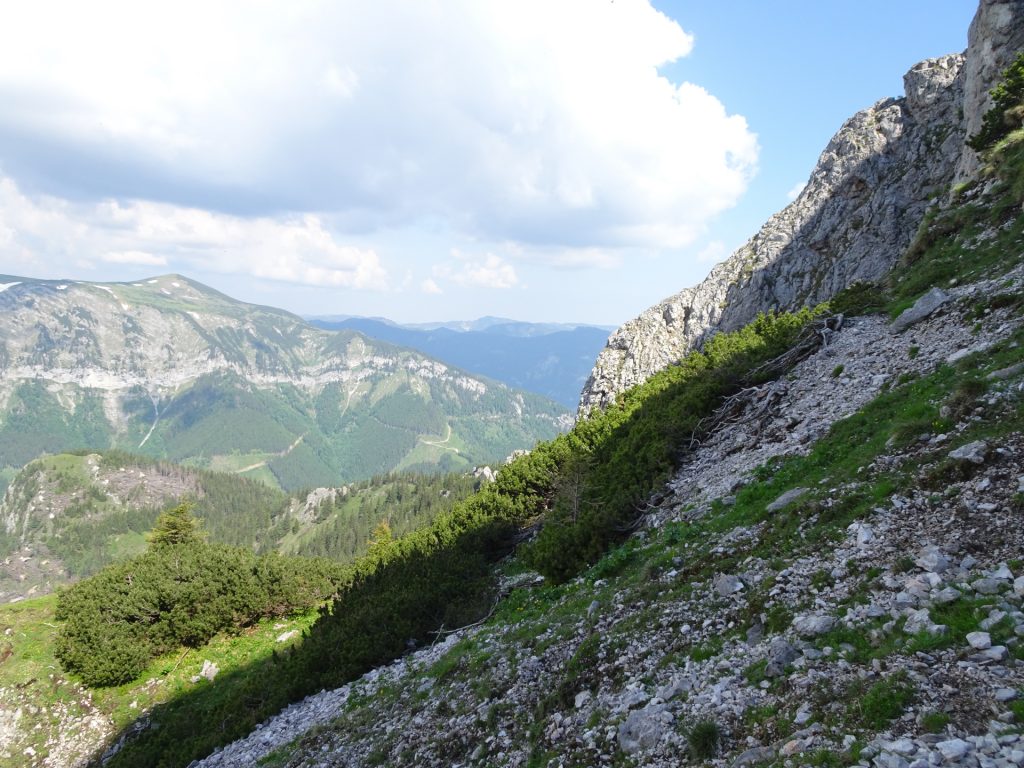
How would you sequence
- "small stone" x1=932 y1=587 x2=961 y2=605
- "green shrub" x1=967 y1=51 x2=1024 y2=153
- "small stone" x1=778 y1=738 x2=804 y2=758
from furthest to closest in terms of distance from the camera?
"green shrub" x1=967 y1=51 x2=1024 y2=153
"small stone" x1=932 y1=587 x2=961 y2=605
"small stone" x1=778 y1=738 x2=804 y2=758

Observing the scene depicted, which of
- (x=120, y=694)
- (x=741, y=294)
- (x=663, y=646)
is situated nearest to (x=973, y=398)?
(x=663, y=646)

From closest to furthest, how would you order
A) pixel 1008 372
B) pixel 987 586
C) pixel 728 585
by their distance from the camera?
pixel 987 586 < pixel 728 585 < pixel 1008 372

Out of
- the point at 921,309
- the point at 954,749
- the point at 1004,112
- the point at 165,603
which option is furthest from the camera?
the point at 165,603

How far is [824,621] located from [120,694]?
3892 cm

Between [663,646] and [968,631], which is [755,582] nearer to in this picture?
[663,646]

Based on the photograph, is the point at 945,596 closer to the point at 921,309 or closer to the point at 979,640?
the point at 979,640

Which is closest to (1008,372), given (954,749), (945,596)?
(945,596)

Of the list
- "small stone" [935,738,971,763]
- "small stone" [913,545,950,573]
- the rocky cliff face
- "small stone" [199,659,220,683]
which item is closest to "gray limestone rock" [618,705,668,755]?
"small stone" [935,738,971,763]

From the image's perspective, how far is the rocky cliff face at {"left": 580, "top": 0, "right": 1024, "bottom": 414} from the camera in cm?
6219

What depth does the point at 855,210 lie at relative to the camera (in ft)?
248

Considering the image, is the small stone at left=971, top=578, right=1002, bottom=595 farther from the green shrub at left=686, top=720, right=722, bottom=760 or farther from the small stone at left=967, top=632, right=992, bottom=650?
the green shrub at left=686, top=720, right=722, bottom=760

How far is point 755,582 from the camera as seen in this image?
10.9 m

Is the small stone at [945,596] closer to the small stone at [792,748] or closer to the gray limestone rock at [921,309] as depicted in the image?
the small stone at [792,748]

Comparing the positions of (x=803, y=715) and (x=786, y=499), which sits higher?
(x=786, y=499)
